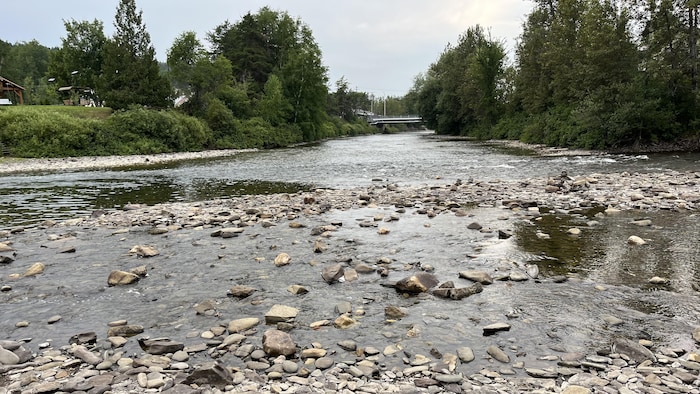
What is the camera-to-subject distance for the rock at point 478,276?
6.82 meters

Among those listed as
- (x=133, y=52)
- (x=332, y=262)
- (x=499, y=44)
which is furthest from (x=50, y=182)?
(x=499, y=44)

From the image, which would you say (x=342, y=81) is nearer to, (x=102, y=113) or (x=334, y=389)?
(x=102, y=113)

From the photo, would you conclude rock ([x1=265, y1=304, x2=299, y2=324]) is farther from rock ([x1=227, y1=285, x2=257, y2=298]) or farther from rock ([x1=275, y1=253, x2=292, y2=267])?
rock ([x1=275, y1=253, x2=292, y2=267])

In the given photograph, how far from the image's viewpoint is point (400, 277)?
23.7 ft

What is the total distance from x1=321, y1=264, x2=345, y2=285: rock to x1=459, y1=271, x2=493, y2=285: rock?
1980mm

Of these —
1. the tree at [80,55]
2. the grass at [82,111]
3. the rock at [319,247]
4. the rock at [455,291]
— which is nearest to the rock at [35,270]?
the rock at [319,247]

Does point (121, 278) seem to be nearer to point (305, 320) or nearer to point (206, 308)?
point (206, 308)

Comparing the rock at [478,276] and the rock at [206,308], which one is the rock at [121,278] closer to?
the rock at [206,308]

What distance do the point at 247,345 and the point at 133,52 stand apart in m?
57.0

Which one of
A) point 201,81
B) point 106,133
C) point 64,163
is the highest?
point 201,81

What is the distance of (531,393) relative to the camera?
3920mm

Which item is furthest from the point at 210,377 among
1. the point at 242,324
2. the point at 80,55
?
the point at 80,55

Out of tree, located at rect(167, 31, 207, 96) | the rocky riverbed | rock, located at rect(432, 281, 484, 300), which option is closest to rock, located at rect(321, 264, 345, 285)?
the rocky riverbed

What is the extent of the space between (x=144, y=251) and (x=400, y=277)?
5.25m
